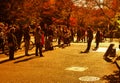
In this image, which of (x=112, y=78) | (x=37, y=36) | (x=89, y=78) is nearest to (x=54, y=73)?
(x=89, y=78)

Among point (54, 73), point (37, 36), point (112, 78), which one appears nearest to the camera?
point (112, 78)

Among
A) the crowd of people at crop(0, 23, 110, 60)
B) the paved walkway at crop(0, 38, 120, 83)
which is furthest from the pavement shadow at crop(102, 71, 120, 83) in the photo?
the crowd of people at crop(0, 23, 110, 60)

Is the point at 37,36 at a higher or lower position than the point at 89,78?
higher

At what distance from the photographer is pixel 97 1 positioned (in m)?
27.9

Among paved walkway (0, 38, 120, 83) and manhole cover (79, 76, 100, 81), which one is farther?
manhole cover (79, 76, 100, 81)

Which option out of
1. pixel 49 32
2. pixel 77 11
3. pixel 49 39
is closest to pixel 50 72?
pixel 49 39

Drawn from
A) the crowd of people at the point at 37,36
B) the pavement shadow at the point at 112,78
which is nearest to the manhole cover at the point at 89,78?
the pavement shadow at the point at 112,78

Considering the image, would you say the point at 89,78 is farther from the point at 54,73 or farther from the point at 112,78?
the point at 54,73

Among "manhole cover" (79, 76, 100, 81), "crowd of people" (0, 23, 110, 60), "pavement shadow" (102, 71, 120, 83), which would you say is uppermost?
"crowd of people" (0, 23, 110, 60)

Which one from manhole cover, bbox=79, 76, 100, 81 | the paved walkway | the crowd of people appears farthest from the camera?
the crowd of people

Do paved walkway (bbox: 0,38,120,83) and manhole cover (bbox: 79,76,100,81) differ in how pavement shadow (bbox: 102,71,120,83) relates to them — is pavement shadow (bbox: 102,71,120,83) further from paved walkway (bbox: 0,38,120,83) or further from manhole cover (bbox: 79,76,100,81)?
manhole cover (bbox: 79,76,100,81)

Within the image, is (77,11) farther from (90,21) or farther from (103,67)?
(103,67)

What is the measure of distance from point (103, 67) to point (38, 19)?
57.3 ft

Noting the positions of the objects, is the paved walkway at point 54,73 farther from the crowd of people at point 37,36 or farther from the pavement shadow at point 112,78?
the crowd of people at point 37,36
